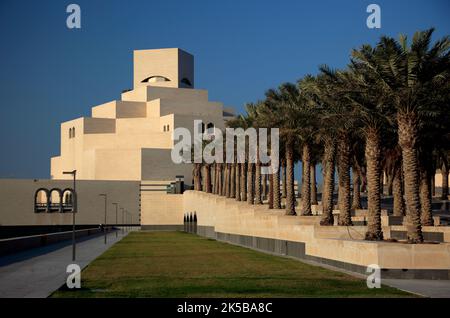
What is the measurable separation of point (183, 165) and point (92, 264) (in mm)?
81214

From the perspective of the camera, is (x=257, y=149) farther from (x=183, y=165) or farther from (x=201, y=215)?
(x=183, y=165)

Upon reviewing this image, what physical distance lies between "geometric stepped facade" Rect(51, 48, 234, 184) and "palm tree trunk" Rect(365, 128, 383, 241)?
272 ft

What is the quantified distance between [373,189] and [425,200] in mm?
8564

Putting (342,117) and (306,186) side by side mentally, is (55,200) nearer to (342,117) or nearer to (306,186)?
(306,186)

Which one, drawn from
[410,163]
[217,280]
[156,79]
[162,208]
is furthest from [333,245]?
[156,79]

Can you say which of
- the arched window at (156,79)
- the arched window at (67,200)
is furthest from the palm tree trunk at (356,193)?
the arched window at (156,79)

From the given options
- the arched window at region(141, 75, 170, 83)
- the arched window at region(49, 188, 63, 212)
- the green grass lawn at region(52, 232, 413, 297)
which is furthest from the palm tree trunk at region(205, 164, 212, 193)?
the green grass lawn at region(52, 232, 413, 297)

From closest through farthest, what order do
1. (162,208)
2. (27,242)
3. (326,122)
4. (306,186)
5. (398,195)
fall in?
(326,122) < (398,195) < (306,186) < (27,242) < (162,208)

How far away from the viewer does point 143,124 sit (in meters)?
119

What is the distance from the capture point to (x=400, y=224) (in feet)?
128

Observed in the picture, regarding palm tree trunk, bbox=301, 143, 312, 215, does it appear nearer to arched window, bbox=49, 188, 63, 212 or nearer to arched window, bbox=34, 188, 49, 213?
arched window, bbox=49, 188, 63, 212

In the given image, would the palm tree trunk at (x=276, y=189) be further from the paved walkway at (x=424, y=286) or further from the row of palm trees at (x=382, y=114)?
the paved walkway at (x=424, y=286)

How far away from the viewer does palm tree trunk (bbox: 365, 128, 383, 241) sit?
29.1 metres
